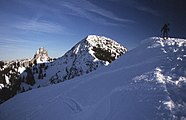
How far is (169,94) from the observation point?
1844 centimetres

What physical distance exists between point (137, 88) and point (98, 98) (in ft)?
18.2

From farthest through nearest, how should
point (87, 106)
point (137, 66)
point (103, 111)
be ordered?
point (137, 66) < point (87, 106) < point (103, 111)

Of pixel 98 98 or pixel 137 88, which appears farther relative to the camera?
pixel 98 98

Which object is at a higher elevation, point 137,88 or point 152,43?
point 152,43

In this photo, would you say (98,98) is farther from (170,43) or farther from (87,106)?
(170,43)

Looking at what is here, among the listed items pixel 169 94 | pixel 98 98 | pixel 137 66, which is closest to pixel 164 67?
pixel 137 66

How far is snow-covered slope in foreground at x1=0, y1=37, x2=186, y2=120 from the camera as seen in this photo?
17469 millimetres

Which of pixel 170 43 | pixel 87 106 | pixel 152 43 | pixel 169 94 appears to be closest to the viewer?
pixel 169 94

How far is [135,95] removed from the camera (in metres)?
19.9

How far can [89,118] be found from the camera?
2008cm

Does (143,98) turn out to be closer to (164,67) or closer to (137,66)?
(164,67)

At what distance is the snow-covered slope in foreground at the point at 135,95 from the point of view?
17469 millimetres

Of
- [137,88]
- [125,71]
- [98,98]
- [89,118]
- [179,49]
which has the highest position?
[179,49]

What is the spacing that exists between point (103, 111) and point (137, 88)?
179 inches
